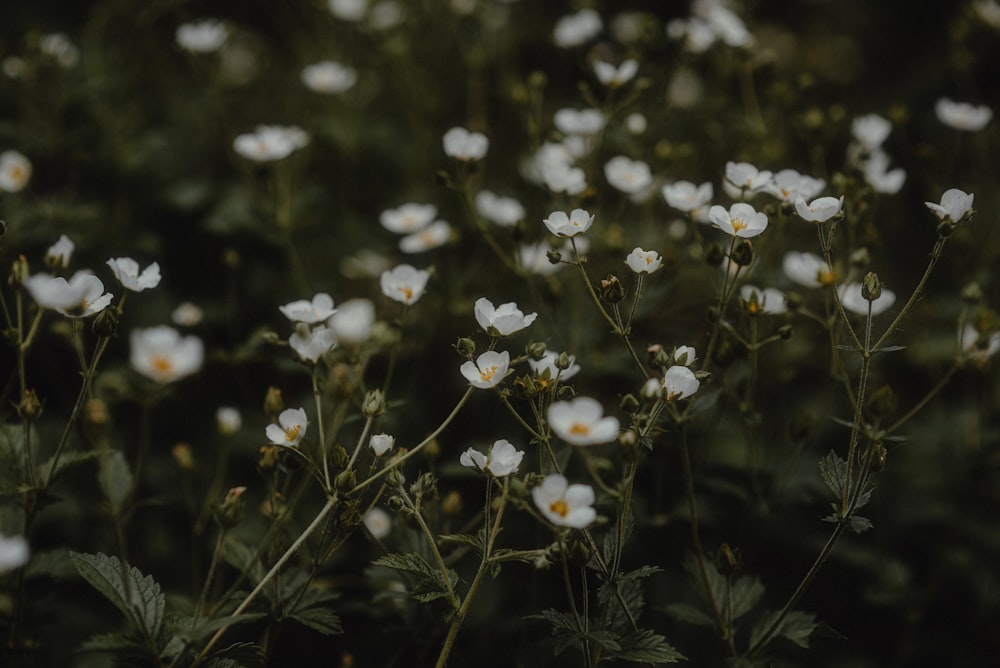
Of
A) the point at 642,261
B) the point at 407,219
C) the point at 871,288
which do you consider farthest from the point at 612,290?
the point at 407,219

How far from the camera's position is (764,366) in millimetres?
2873

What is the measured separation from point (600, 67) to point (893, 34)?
3.92m

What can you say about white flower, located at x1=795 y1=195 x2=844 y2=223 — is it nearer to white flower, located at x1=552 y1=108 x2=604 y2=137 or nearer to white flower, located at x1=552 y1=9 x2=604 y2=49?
white flower, located at x1=552 y1=108 x2=604 y2=137

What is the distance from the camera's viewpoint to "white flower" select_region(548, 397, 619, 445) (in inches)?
61.8

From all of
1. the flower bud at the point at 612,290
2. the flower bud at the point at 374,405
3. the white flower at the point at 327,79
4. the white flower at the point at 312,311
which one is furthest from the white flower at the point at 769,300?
the white flower at the point at 327,79

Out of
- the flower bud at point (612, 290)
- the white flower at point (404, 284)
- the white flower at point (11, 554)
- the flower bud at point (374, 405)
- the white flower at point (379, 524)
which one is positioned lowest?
the white flower at point (379, 524)

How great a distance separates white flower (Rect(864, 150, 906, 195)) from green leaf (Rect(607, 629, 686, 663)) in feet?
5.28

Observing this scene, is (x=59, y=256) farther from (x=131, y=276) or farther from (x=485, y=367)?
(x=485, y=367)

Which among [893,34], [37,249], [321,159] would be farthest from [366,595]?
[893,34]

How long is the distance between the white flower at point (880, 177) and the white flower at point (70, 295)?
2.27 m

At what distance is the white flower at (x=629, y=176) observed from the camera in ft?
8.77

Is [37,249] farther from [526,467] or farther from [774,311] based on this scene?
[774,311]

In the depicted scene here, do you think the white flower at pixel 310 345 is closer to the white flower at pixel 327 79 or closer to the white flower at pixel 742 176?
the white flower at pixel 742 176

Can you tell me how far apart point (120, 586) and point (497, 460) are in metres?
0.87
